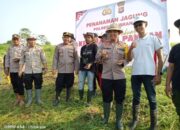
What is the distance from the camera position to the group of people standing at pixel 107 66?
5.59m

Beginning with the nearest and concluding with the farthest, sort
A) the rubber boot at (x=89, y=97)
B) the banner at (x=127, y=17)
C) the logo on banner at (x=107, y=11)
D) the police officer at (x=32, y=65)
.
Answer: the rubber boot at (x=89, y=97) → the police officer at (x=32, y=65) → the banner at (x=127, y=17) → the logo on banner at (x=107, y=11)

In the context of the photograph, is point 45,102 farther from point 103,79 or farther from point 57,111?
point 103,79

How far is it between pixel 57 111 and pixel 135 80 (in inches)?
89.4

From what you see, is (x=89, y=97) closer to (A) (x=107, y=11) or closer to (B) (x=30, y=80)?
(B) (x=30, y=80)

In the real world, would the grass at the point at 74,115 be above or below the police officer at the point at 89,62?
below

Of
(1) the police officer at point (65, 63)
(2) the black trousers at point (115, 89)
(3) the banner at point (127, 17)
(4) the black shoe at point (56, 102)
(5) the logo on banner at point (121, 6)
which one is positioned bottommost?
(4) the black shoe at point (56, 102)

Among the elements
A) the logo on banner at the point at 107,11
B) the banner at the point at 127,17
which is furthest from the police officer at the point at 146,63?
the logo on banner at the point at 107,11

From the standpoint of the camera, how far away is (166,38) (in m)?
7.99

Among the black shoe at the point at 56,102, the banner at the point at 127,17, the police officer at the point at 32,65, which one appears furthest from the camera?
the banner at the point at 127,17

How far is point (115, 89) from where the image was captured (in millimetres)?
5930

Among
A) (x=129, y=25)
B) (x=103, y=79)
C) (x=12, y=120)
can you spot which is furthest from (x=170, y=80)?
(x=129, y=25)

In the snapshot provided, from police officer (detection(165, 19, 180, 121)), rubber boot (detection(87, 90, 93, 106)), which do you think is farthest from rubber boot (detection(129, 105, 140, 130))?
rubber boot (detection(87, 90, 93, 106))

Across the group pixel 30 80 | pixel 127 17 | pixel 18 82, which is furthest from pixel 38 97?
pixel 127 17

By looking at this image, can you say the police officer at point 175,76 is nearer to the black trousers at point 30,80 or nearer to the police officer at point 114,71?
the police officer at point 114,71
